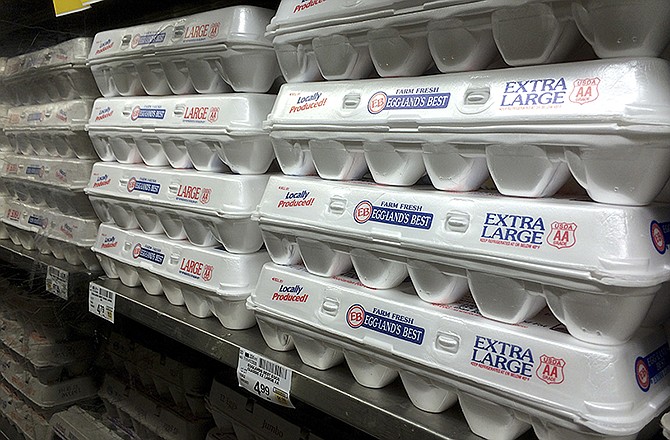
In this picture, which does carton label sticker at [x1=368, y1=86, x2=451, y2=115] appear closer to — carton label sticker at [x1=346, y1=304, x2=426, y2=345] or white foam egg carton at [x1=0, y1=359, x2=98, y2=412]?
carton label sticker at [x1=346, y1=304, x2=426, y2=345]

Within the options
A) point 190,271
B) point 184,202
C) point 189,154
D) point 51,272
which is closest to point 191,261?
point 190,271

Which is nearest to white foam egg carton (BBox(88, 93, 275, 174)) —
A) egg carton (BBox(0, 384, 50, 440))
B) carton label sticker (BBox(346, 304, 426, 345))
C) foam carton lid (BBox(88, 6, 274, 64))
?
foam carton lid (BBox(88, 6, 274, 64))

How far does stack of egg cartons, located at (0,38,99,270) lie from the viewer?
74.4 inches

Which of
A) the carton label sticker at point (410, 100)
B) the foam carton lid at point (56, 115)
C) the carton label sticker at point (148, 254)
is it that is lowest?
the carton label sticker at point (148, 254)

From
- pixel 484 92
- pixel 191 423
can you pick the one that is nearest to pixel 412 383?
pixel 484 92

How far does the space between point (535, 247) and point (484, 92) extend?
24cm

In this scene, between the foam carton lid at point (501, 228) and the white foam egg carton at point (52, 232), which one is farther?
the white foam egg carton at point (52, 232)

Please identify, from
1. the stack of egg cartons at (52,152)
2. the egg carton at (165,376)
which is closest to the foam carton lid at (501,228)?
the egg carton at (165,376)

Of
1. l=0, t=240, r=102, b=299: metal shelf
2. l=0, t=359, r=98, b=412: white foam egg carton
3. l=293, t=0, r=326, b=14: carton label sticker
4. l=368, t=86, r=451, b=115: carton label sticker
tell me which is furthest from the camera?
l=0, t=359, r=98, b=412: white foam egg carton

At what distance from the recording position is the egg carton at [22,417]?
229cm

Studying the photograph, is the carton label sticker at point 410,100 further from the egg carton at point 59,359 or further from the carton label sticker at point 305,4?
the egg carton at point 59,359

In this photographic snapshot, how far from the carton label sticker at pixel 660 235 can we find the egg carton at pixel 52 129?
1643mm

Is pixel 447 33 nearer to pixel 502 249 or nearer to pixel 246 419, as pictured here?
pixel 502 249

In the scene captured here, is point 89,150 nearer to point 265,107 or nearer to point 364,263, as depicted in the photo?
point 265,107
